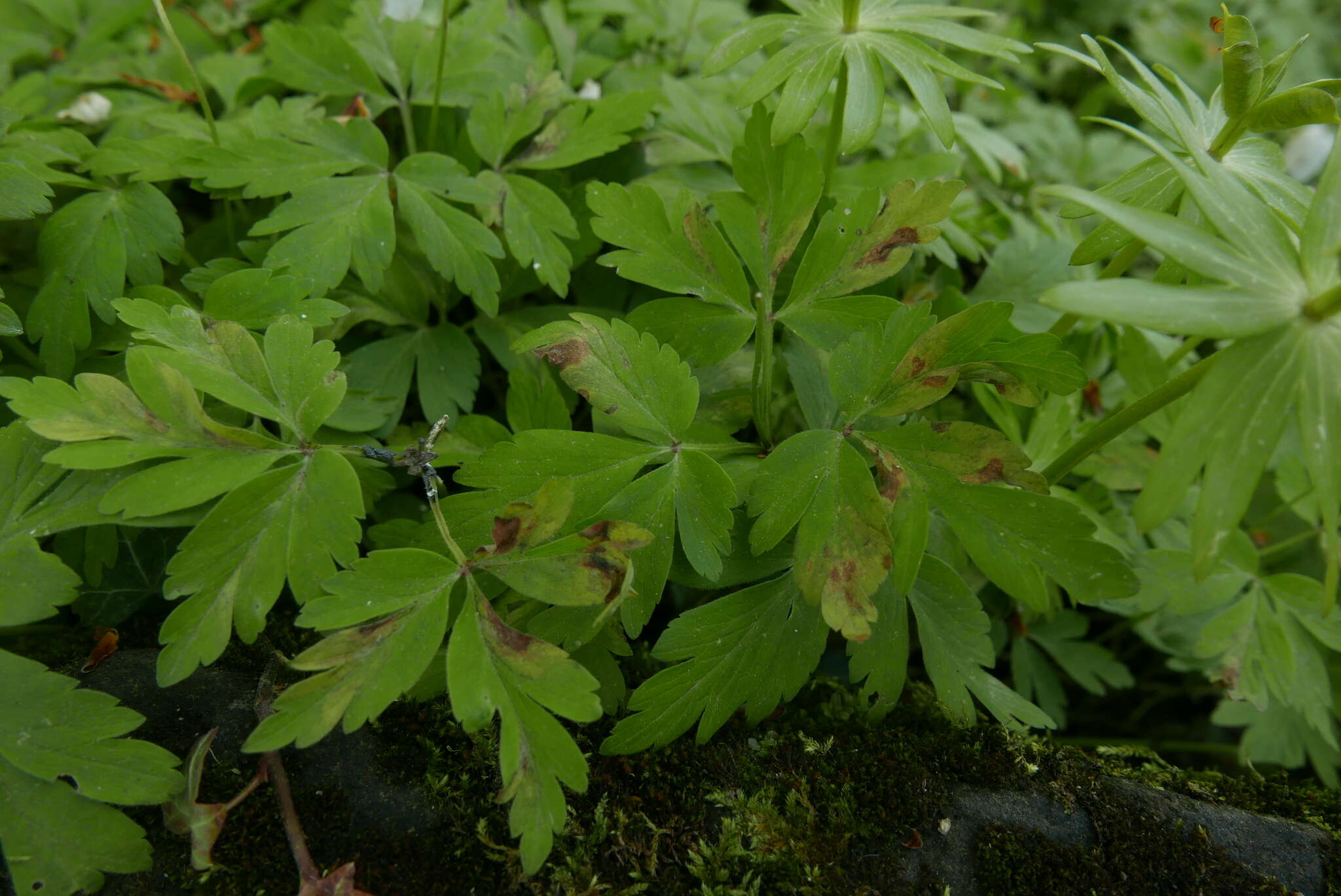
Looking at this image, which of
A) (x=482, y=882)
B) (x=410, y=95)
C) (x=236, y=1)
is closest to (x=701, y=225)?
(x=410, y=95)

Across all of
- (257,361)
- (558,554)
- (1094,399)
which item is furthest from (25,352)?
(1094,399)

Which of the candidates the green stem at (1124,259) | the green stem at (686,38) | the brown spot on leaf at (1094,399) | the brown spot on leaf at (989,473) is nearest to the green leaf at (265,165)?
the green stem at (686,38)

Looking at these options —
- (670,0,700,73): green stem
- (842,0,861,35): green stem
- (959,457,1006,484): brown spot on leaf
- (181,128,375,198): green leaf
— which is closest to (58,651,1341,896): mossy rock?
(959,457,1006,484): brown spot on leaf

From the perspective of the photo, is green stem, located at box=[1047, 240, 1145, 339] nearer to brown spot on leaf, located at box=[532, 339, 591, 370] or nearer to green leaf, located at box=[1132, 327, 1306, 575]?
green leaf, located at box=[1132, 327, 1306, 575]

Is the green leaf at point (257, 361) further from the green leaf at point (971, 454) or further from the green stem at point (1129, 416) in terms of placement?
the green stem at point (1129, 416)

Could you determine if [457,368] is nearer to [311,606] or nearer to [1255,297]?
[311,606]
